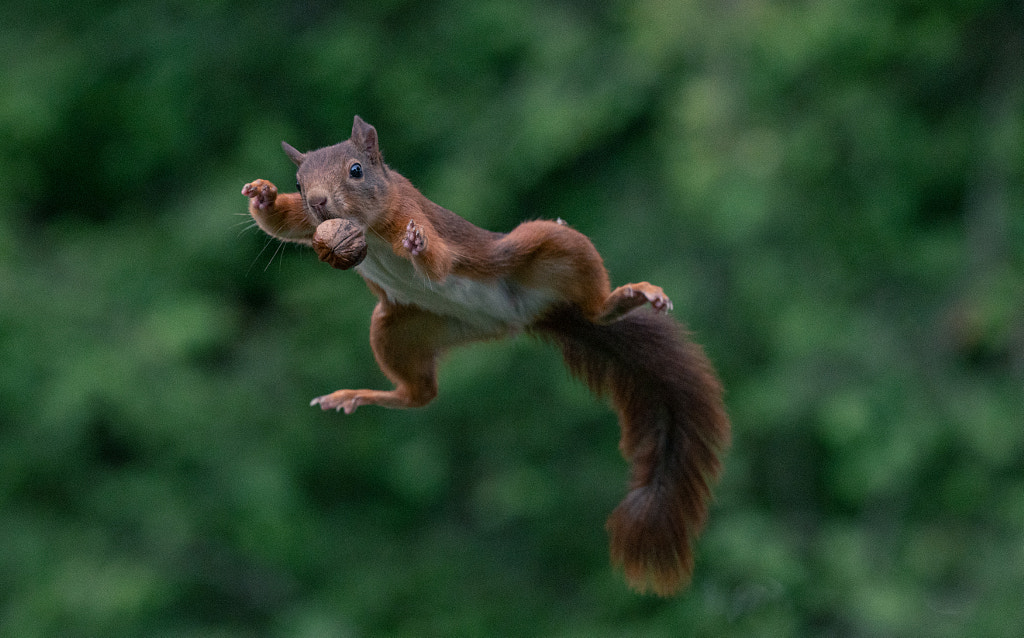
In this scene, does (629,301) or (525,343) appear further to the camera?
(525,343)

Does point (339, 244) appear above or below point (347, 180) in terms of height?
below

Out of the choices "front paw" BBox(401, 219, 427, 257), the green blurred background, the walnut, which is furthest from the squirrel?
the green blurred background

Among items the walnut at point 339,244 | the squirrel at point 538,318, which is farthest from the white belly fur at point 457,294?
the walnut at point 339,244

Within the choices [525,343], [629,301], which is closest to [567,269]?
[629,301]

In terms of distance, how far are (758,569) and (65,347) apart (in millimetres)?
3128

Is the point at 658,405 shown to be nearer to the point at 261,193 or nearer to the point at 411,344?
the point at 411,344

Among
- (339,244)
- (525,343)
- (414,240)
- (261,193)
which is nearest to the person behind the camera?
(339,244)

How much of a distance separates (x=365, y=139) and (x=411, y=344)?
41cm

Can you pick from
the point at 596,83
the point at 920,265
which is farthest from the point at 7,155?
the point at 920,265

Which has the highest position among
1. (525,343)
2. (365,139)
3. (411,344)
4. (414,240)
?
(525,343)

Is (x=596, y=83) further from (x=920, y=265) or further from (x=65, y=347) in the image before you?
(x=65, y=347)

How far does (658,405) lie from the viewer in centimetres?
201

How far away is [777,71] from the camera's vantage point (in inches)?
187

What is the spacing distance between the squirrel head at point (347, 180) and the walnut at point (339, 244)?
18cm
